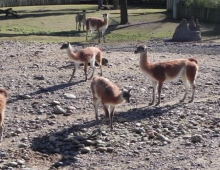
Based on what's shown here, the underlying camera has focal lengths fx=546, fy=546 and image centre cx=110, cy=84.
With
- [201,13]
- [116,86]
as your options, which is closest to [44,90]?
[116,86]

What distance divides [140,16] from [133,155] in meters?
27.3

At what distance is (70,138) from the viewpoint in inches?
399

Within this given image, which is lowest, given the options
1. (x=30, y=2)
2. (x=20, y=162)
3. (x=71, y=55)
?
(x=30, y=2)

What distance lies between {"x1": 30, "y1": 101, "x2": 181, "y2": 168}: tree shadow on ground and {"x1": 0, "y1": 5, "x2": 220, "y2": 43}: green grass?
518 inches

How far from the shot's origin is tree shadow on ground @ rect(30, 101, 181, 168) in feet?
30.7

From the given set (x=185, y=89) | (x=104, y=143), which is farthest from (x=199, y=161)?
(x=185, y=89)

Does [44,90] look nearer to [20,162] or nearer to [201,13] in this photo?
[20,162]

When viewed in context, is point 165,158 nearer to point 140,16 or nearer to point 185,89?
point 185,89

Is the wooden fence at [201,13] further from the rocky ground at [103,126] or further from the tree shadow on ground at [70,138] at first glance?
the tree shadow on ground at [70,138]

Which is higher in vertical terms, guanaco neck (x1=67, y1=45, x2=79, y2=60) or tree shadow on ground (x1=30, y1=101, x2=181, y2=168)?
guanaco neck (x1=67, y1=45, x2=79, y2=60)

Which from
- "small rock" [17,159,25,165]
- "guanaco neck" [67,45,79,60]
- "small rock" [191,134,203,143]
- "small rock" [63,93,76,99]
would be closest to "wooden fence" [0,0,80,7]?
"guanaco neck" [67,45,79,60]

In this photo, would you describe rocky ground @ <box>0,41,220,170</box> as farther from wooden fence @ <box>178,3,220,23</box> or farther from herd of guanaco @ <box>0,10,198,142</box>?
wooden fence @ <box>178,3,220,23</box>

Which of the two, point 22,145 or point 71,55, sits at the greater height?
point 71,55

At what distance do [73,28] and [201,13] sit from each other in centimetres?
796
